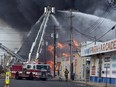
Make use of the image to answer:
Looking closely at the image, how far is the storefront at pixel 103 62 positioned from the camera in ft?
145

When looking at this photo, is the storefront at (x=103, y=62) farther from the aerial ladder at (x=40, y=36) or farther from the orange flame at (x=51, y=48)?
the aerial ladder at (x=40, y=36)

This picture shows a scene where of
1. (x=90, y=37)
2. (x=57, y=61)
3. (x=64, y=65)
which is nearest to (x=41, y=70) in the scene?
(x=64, y=65)

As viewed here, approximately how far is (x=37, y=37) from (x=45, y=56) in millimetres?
21621

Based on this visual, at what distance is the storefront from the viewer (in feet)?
145

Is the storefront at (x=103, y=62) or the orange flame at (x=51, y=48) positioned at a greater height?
the orange flame at (x=51, y=48)

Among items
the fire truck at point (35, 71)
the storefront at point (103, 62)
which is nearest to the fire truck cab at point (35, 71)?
the fire truck at point (35, 71)

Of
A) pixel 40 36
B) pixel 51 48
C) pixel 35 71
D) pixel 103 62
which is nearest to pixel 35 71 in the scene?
pixel 35 71

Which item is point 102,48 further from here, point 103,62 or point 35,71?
point 35,71

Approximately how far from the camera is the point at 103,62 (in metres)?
50.0

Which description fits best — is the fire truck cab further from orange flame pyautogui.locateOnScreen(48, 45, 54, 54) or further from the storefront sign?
orange flame pyautogui.locateOnScreen(48, 45, 54, 54)

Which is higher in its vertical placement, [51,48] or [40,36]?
[40,36]

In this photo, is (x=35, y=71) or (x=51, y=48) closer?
(x=35, y=71)

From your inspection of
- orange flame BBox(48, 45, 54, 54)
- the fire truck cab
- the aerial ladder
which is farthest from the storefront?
the aerial ladder

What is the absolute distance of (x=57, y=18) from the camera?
130 m
